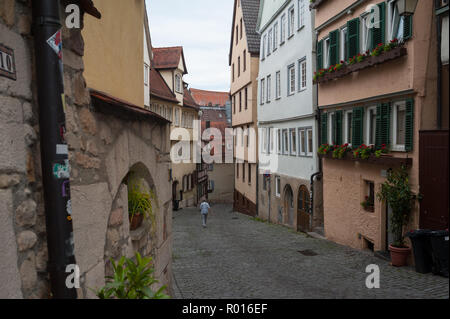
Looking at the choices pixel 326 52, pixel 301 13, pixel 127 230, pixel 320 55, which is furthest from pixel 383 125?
pixel 301 13

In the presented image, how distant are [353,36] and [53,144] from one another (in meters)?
9.01

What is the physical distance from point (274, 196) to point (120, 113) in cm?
2008

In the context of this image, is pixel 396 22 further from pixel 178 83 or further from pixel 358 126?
pixel 178 83

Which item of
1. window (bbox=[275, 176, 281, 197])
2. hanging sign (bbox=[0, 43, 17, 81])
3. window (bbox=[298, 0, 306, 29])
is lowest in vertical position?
window (bbox=[275, 176, 281, 197])

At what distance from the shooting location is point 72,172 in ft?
8.49

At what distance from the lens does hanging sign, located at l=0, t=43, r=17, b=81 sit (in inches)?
77.7

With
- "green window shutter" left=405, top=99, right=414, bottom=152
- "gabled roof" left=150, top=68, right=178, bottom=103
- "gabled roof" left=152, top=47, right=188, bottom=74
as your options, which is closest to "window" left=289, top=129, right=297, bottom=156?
"gabled roof" left=150, top=68, right=178, bottom=103

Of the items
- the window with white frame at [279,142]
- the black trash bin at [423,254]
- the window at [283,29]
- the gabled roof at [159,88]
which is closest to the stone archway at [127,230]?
the black trash bin at [423,254]

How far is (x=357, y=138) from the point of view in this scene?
1041 cm

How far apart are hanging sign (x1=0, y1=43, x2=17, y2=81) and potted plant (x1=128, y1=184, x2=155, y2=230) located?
7.47 feet

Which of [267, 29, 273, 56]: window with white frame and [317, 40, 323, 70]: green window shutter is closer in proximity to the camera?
[317, 40, 323, 70]: green window shutter

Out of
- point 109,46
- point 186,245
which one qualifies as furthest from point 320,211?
point 109,46

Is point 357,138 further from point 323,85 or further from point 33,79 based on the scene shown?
point 33,79

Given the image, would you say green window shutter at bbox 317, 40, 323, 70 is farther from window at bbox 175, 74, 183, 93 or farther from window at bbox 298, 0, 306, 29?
window at bbox 175, 74, 183, 93
